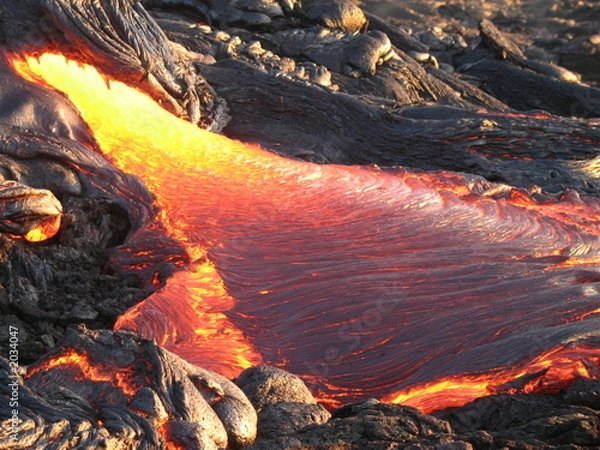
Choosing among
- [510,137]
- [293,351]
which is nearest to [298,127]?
[510,137]

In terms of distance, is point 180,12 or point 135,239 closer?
point 135,239

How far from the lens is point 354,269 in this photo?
7.26 meters

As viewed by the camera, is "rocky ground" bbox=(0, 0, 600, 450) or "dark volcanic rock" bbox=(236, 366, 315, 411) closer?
"rocky ground" bbox=(0, 0, 600, 450)

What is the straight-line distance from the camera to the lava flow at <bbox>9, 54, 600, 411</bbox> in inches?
248

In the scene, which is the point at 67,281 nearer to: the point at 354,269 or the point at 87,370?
the point at 354,269

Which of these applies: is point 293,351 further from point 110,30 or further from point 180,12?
point 180,12

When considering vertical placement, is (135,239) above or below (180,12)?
below

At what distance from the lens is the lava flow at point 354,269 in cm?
631

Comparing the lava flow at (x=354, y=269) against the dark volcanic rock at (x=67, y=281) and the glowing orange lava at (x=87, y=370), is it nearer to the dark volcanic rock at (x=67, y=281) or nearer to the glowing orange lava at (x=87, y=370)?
the dark volcanic rock at (x=67, y=281)

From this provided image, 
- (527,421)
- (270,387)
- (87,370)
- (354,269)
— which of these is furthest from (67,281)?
(527,421)

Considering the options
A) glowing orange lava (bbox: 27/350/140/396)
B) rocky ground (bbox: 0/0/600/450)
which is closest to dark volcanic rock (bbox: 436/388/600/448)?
rocky ground (bbox: 0/0/600/450)

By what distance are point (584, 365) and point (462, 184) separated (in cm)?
355

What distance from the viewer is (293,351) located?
259 inches

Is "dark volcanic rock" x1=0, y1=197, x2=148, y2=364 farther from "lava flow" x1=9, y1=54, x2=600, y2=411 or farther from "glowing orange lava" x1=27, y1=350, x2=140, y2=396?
"glowing orange lava" x1=27, y1=350, x2=140, y2=396
